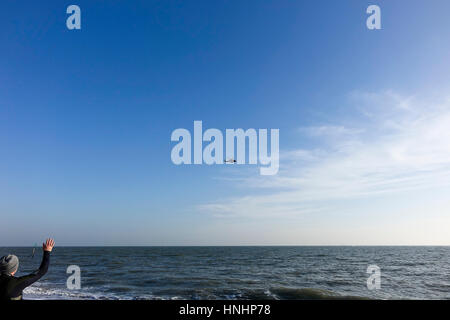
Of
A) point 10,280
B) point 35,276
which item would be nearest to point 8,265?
point 10,280

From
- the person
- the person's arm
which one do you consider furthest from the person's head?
the person's arm

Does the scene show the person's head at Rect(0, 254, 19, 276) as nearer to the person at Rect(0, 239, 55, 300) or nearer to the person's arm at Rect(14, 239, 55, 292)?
the person at Rect(0, 239, 55, 300)

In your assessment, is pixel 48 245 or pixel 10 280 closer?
pixel 10 280

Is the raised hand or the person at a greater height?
the raised hand

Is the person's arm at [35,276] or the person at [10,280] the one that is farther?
the person's arm at [35,276]

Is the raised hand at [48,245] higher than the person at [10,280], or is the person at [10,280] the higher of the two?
the raised hand at [48,245]

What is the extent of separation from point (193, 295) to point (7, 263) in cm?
1877

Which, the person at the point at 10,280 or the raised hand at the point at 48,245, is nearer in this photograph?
the person at the point at 10,280

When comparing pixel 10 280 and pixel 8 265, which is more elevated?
pixel 8 265

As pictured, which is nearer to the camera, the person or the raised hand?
the person

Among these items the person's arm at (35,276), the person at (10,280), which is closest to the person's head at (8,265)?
the person at (10,280)

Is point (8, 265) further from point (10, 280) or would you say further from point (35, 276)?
point (35, 276)

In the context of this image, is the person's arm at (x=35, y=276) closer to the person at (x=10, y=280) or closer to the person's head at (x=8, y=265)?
the person at (x=10, y=280)
